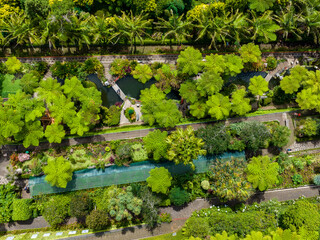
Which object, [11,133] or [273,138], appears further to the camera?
[273,138]

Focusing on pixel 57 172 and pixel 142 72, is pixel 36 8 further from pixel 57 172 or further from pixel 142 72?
pixel 57 172

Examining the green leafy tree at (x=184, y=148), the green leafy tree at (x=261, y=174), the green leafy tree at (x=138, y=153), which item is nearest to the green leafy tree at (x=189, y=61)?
the green leafy tree at (x=184, y=148)

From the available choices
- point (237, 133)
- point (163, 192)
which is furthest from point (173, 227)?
point (237, 133)

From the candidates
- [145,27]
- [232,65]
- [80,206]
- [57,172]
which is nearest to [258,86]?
[232,65]

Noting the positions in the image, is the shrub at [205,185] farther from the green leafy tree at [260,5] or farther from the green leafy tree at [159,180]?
the green leafy tree at [260,5]

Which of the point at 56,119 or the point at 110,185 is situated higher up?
the point at 56,119

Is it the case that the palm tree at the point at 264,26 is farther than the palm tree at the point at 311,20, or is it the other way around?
the palm tree at the point at 264,26

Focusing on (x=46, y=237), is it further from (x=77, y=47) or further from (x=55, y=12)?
(x=55, y=12)
